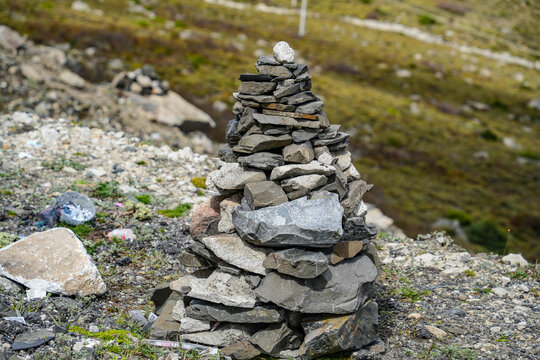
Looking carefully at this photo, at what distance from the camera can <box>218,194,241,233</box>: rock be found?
8.32 meters

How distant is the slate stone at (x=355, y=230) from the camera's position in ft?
26.6

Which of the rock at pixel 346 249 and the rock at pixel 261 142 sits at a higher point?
the rock at pixel 261 142

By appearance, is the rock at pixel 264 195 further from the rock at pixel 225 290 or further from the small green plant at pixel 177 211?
the small green plant at pixel 177 211

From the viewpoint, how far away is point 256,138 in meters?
8.08

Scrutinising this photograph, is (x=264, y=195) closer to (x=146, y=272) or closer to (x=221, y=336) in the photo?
(x=221, y=336)

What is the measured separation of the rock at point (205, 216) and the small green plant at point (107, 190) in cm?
506

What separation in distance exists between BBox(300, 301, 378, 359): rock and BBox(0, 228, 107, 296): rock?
13.9 ft

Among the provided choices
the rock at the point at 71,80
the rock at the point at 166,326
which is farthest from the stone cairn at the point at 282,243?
the rock at the point at 71,80

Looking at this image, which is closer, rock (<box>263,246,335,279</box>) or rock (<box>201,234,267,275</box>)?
rock (<box>263,246,335,279</box>)

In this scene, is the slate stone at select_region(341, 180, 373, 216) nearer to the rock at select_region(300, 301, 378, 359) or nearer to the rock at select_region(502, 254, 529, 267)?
the rock at select_region(300, 301, 378, 359)

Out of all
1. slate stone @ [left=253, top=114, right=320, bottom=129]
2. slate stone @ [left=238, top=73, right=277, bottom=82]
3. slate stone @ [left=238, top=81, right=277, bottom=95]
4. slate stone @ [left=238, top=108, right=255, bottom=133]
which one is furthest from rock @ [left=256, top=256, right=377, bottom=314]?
slate stone @ [left=238, top=73, right=277, bottom=82]

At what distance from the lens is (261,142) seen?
7.99 m

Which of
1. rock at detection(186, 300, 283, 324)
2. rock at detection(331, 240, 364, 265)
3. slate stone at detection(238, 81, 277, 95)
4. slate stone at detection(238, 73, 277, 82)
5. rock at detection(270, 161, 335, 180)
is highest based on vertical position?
slate stone at detection(238, 73, 277, 82)

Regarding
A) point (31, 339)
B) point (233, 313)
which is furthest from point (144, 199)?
point (233, 313)
